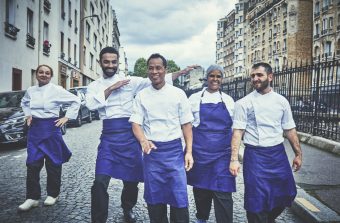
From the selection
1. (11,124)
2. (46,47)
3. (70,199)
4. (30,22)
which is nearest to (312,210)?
(70,199)

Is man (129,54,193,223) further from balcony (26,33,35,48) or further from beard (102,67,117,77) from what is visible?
balcony (26,33,35,48)

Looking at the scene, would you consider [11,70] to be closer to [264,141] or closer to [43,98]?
[43,98]

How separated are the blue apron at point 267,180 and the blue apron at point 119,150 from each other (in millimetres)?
1235

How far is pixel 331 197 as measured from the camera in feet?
15.4

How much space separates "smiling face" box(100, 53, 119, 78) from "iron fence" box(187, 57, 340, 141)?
5583 millimetres

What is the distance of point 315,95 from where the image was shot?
9.38 meters

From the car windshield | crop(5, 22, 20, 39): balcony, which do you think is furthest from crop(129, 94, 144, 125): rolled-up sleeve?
crop(5, 22, 20, 39): balcony

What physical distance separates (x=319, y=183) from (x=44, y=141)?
13.7 feet

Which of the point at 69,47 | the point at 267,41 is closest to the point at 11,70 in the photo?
the point at 69,47

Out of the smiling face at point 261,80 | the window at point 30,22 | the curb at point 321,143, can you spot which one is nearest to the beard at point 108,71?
the smiling face at point 261,80

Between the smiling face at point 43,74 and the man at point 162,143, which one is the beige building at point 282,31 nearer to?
the smiling face at point 43,74

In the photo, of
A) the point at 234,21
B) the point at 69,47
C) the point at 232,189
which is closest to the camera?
the point at 232,189

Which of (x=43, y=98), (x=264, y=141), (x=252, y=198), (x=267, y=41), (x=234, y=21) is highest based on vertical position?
(x=234, y=21)

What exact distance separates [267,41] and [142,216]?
5575cm
